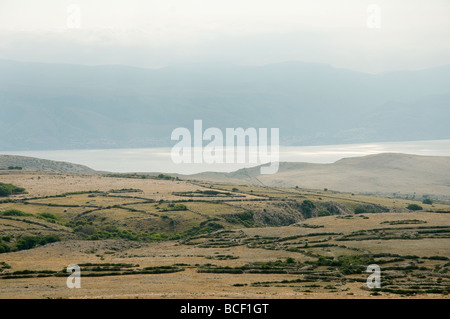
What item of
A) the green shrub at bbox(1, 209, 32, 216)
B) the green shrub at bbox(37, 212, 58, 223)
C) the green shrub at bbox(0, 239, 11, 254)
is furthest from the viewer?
the green shrub at bbox(37, 212, 58, 223)

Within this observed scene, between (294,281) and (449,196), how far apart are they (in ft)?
431

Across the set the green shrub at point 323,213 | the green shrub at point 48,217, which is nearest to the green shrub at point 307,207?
the green shrub at point 323,213

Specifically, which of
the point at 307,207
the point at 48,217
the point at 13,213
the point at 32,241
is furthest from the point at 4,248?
the point at 307,207

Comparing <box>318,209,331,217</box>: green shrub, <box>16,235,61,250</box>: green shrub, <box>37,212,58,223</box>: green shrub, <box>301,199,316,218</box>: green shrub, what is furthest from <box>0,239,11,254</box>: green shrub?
<box>318,209,331,217</box>: green shrub

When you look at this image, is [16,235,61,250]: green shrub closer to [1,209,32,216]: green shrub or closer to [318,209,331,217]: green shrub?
[1,209,32,216]: green shrub

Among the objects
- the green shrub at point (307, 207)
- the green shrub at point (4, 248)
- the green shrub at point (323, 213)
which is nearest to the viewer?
the green shrub at point (4, 248)

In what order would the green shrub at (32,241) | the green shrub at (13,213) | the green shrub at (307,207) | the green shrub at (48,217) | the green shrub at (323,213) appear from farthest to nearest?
the green shrub at (307,207) → the green shrub at (323,213) → the green shrub at (48,217) → the green shrub at (13,213) → the green shrub at (32,241)

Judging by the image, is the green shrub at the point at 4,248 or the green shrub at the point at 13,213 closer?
the green shrub at the point at 4,248

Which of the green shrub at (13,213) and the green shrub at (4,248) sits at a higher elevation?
the green shrub at (13,213)

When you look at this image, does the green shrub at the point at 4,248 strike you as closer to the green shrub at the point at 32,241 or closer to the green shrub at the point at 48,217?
the green shrub at the point at 32,241

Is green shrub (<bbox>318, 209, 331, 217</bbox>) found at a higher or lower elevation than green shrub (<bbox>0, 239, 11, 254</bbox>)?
higher

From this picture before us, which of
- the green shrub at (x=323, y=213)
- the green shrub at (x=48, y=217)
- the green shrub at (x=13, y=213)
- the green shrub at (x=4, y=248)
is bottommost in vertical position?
the green shrub at (x=4, y=248)

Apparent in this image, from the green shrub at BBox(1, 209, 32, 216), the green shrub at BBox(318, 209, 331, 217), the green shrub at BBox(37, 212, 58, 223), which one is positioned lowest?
the green shrub at BBox(318, 209, 331, 217)
